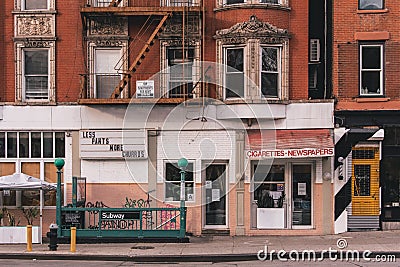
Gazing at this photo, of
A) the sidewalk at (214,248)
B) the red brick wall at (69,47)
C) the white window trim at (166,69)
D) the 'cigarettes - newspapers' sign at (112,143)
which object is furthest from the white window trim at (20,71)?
the sidewalk at (214,248)

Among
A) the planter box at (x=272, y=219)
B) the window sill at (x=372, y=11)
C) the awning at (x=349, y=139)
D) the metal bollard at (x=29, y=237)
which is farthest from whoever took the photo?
the planter box at (x=272, y=219)

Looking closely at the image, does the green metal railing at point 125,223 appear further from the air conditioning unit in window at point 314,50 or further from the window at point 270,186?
the air conditioning unit in window at point 314,50

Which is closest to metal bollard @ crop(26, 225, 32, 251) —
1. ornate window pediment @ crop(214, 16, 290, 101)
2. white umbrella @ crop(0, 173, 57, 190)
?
white umbrella @ crop(0, 173, 57, 190)

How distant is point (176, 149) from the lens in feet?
84.5

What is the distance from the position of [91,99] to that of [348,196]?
881cm

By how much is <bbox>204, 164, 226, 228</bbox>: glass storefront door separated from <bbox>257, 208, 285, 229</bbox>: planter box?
4.01 ft

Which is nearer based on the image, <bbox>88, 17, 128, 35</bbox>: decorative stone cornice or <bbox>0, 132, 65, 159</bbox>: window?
<bbox>88, 17, 128, 35</bbox>: decorative stone cornice

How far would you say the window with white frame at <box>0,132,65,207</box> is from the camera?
85.5 feet

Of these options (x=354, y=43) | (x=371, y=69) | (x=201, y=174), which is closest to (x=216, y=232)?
(x=201, y=174)

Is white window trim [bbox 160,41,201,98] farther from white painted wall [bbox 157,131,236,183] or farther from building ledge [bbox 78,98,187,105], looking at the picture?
white painted wall [bbox 157,131,236,183]

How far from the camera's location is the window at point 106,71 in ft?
85.0

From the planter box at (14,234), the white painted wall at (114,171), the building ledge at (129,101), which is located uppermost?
the building ledge at (129,101)

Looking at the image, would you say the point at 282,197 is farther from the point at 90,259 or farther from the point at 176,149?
the point at 90,259

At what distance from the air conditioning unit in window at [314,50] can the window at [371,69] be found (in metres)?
1.78
